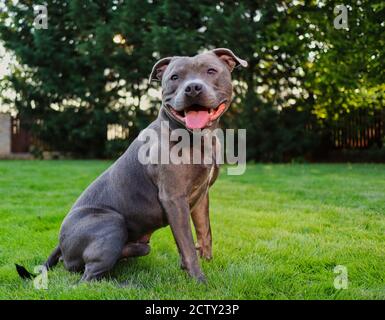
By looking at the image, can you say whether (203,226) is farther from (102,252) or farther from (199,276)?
(102,252)

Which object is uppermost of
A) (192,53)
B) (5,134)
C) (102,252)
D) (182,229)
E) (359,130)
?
(192,53)

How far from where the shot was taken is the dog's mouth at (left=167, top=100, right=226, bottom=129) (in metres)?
3.00

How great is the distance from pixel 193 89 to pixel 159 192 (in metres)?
0.72

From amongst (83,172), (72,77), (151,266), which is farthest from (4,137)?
(151,266)

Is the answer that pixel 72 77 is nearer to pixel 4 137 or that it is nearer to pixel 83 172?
pixel 4 137

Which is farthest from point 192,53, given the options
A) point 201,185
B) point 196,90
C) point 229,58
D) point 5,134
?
point 196,90

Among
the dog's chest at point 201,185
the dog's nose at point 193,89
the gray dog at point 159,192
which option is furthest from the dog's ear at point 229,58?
the dog's chest at point 201,185

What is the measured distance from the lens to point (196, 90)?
2.91 meters

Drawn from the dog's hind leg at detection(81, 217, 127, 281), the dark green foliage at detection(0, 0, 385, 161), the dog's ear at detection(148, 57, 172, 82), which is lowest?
the dog's hind leg at detection(81, 217, 127, 281)

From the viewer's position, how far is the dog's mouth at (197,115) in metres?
3.00

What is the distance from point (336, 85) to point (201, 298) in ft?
40.9

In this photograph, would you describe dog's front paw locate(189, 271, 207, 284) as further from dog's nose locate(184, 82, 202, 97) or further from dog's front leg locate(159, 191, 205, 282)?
dog's nose locate(184, 82, 202, 97)

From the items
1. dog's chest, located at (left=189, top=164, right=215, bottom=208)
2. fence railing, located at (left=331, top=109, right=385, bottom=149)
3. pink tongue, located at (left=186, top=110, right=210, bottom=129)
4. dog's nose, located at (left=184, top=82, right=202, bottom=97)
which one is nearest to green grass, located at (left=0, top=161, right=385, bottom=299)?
dog's chest, located at (left=189, top=164, right=215, bottom=208)

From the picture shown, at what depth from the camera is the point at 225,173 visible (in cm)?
1098
